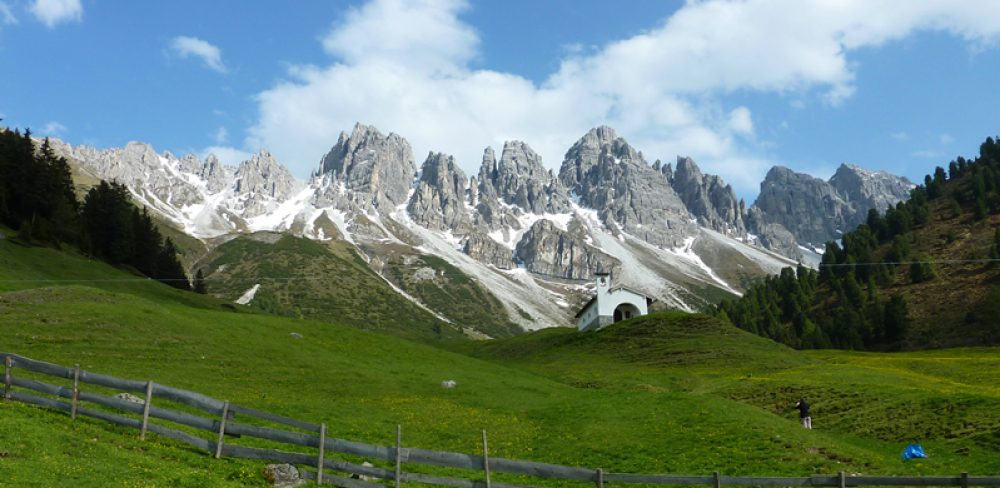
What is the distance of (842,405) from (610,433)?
20108mm

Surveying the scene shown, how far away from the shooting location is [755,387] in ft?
198

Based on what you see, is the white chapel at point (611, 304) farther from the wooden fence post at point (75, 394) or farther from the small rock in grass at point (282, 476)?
the wooden fence post at point (75, 394)

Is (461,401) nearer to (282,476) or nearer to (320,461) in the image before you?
(320,461)

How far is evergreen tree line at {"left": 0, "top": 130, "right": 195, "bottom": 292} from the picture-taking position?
10031 cm

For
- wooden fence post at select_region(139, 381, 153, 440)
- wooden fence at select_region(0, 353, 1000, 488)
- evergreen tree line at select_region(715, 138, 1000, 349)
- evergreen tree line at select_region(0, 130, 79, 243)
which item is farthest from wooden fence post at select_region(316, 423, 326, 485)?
evergreen tree line at select_region(715, 138, 1000, 349)

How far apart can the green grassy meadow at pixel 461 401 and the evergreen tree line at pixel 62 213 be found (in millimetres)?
21066

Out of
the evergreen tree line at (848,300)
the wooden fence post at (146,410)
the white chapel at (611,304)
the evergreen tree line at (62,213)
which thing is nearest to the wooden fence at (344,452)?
the wooden fence post at (146,410)

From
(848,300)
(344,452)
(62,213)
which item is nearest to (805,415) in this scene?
(344,452)

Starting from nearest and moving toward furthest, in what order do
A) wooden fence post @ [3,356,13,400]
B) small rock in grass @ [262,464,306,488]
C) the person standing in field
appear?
small rock in grass @ [262,464,306,488] → wooden fence post @ [3,356,13,400] → the person standing in field

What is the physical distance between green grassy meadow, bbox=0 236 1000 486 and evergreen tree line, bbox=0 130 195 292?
2107cm

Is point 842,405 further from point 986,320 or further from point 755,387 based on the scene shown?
point 986,320

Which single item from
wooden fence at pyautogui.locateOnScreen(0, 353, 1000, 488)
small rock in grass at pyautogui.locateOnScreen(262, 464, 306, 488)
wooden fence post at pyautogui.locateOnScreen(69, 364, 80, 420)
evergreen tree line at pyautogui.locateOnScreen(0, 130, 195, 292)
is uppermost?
evergreen tree line at pyautogui.locateOnScreen(0, 130, 195, 292)

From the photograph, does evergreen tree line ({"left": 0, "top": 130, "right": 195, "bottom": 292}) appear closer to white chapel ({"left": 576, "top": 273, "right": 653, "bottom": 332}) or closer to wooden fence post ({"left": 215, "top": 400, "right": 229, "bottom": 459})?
white chapel ({"left": 576, "top": 273, "right": 653, "bottom": 332})

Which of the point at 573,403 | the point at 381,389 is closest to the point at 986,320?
the point at 573,403
